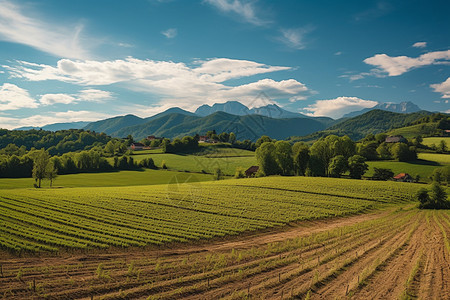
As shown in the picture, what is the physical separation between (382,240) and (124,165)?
113 metres

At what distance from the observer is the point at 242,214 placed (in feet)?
139

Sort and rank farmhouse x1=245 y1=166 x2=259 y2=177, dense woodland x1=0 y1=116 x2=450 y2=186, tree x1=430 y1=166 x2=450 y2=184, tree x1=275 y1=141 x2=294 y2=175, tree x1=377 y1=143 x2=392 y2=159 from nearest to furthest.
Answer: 1. tree x1=430 y1=166 x2=450 y2=184
2. dense woodland x1=0 y1=116 x2=450 y2=186
3. tree x1=275 y1=141 x2=294 y2=175
4. farmhouse x1=245 y1=166 x2=259 y2=177
5. tree x1=377 y1=143 x2=392 y2=159

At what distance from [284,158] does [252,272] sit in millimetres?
77857

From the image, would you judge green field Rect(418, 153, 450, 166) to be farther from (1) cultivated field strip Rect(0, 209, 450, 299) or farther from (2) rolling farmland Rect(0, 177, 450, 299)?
(1) cultivated field strip Rect(0, 209, 450, 299)

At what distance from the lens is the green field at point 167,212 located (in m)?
28.5

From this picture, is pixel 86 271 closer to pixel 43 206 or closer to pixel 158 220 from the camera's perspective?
Answer: pixel 158 220

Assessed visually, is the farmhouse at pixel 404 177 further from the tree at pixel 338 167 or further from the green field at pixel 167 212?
the green field at pixel 167 212

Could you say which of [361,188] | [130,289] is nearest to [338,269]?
[130,289]

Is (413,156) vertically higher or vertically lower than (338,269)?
higher

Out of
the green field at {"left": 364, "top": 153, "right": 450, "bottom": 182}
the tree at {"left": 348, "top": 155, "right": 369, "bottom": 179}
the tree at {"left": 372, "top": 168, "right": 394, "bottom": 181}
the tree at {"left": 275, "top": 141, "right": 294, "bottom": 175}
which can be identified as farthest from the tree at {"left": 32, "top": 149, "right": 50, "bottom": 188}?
the green field at {"left": 364, "top": 153, "right": 450, "bottom": 182}

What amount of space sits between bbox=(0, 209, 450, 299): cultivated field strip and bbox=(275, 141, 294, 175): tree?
64716 mm

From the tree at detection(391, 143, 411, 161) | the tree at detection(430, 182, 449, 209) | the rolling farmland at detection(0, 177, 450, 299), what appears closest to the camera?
the rolling farmland at detection(0, 177, 450, 299)

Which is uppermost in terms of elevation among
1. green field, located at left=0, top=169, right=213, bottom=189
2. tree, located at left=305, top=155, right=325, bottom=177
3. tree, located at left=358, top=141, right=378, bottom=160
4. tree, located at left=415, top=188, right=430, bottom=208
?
tree, located at left=358, top=141, right=378, bottom=160

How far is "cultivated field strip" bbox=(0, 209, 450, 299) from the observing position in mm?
17484
